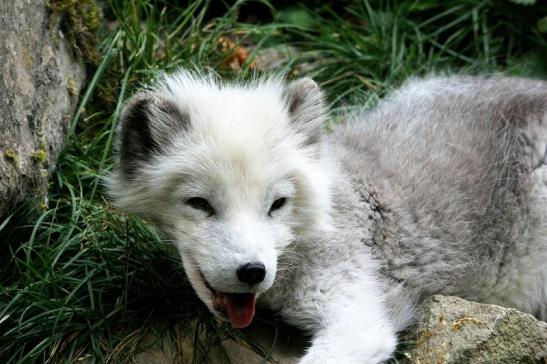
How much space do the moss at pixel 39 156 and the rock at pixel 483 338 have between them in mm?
2504

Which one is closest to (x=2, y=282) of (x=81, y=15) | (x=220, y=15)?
(x=81, y=15)

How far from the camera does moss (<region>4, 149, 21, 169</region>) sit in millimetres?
5184

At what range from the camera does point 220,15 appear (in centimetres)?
841

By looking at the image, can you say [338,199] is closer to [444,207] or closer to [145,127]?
[444,207]

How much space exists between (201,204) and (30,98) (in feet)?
5.33

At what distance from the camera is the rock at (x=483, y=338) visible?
15.3 ft

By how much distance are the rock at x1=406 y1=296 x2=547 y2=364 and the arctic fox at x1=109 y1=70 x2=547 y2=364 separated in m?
0.33

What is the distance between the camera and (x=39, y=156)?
5602 mm

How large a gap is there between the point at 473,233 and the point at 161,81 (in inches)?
81.9

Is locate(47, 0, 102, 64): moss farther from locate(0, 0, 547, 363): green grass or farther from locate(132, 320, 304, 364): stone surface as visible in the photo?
locate(132, 320, 304, 364): stone surface

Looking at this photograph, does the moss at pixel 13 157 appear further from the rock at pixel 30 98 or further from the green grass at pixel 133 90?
the green grass at pixel 133 90

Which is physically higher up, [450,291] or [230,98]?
[230,98]

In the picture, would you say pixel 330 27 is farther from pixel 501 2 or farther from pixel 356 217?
pixel 356 217

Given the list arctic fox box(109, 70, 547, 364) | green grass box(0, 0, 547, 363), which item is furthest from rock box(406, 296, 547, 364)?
green grass box(0, 0, 547, 363)
